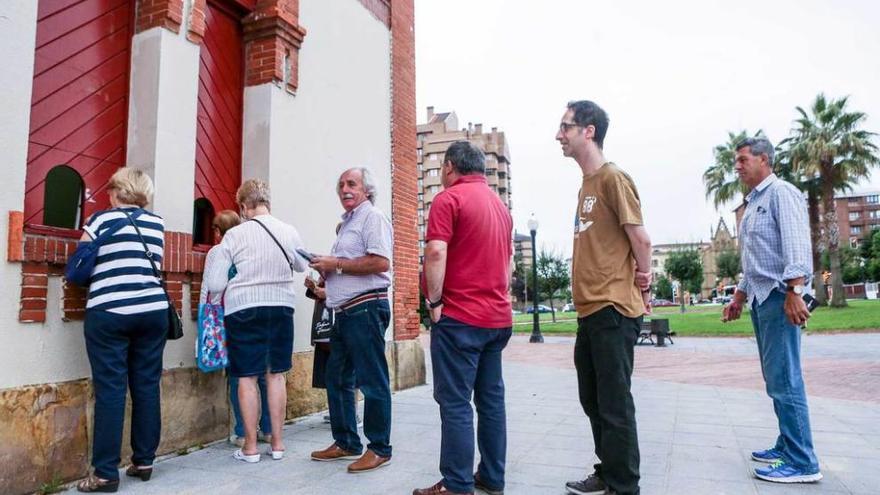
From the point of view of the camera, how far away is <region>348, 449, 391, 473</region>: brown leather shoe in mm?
3674

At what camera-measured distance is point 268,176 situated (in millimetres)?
5371

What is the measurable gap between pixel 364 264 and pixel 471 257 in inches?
33.8

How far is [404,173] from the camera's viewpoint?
7.84 metres

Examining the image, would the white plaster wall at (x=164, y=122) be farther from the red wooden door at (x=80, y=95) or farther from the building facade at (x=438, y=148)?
the building facade at (x=438, y=148)

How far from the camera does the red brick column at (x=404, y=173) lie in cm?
741

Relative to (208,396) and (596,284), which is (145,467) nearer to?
(208,396)

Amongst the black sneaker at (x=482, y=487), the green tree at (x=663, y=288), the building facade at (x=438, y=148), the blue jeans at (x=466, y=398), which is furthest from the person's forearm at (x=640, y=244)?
the green tree at (x=663, y=288)

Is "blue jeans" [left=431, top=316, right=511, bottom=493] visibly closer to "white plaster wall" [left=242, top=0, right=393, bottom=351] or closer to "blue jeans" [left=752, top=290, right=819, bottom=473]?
"blue jeans" [left=752, top=290, right=819, bottom=473]

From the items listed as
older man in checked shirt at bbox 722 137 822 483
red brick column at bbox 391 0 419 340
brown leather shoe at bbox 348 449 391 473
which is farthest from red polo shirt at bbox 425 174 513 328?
red brick column at bbox 391 0 419 340

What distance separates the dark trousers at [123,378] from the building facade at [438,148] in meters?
77.6

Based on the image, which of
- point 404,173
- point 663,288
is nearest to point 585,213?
point 404,173

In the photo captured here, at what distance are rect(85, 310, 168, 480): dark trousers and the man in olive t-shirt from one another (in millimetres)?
2603

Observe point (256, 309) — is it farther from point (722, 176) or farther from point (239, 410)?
point (722, 176)

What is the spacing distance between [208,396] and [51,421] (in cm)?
124
